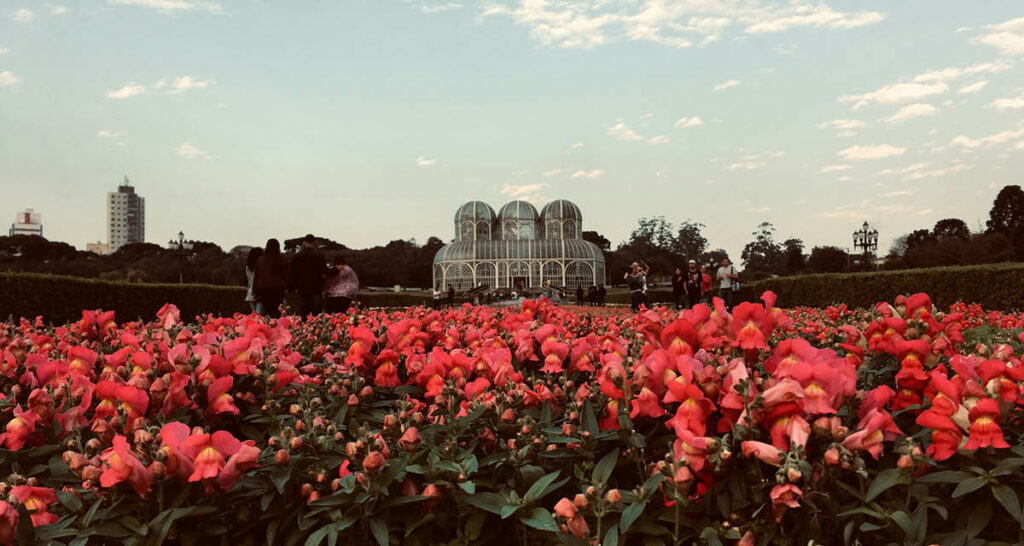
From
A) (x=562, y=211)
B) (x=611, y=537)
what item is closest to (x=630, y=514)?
(x=611, y=537)

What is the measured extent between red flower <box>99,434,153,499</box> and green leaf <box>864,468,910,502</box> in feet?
5.11

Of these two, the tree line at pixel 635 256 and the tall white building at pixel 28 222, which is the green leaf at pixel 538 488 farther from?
the tall white building at pixel 28 222

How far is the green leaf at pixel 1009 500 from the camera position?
1.43 metres

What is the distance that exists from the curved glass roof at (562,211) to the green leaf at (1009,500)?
177 feet

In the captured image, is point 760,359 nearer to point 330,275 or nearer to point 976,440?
point 976,440

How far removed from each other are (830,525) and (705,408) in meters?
0.36

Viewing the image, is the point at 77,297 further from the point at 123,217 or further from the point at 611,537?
the point at 123,217

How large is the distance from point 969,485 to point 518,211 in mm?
54361

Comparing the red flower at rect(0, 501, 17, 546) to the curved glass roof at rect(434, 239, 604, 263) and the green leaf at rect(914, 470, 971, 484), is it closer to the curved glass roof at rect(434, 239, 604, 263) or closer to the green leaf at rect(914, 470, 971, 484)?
the green leaf at rect(914, 470, 971, 484)

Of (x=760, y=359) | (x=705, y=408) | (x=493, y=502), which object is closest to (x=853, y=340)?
(x=760, y=359)

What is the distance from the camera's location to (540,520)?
5.11ft

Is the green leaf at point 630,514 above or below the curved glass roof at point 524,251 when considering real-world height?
below

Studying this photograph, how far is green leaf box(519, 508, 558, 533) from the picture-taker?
60.3 inches

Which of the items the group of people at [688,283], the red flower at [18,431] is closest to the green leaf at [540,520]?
the red flower at [18,431]
